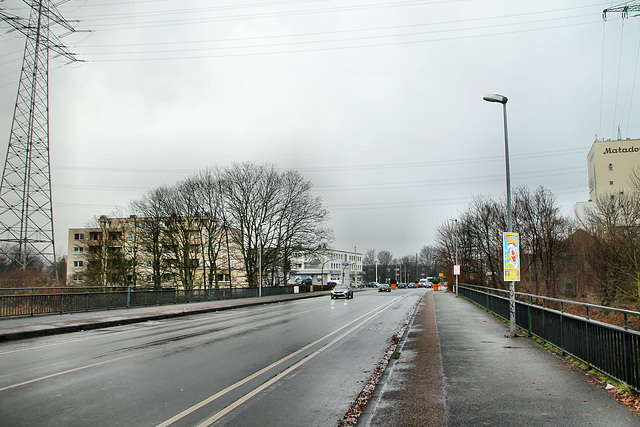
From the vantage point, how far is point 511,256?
13.5 m

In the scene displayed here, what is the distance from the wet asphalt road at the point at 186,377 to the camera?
6.02 m

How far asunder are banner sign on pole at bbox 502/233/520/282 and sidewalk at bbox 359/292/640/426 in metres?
2.36

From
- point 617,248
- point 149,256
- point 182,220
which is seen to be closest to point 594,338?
point 617,248

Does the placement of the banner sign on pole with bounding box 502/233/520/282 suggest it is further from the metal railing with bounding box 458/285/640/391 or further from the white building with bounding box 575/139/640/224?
the white building with bounding box 575/139/640/224

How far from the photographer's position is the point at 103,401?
673cm

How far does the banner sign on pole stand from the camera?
13328 millimetres

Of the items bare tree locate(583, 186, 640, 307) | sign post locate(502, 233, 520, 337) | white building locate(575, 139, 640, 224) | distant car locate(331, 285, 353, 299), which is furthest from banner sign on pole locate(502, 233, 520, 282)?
white building locate(575, 139, 640, 224)

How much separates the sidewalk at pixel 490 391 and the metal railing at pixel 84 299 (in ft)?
55.9

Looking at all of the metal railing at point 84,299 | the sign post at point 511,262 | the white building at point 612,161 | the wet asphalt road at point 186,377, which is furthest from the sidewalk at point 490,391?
the white building at point 612,161

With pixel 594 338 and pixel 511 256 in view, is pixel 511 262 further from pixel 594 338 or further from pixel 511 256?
pixel 594 338

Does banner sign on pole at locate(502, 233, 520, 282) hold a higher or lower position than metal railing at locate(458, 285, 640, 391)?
higher

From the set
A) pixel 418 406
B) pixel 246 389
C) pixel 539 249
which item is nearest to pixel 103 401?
pixel 246 389

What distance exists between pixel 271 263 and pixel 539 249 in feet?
92.4

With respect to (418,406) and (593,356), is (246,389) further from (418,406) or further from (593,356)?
(593,356)
